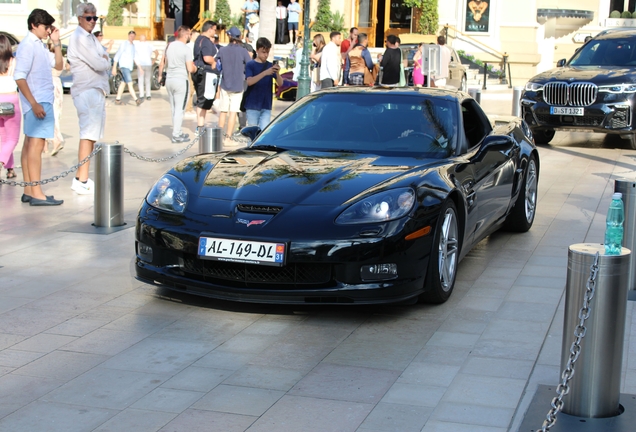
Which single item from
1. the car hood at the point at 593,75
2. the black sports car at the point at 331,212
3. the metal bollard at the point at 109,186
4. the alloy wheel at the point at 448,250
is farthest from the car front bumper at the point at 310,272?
the car hood at the point at 593,75

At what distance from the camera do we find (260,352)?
530 cm

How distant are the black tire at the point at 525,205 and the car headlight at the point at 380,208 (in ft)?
9.59

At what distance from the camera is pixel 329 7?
37.9m

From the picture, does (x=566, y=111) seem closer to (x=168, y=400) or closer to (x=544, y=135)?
(x=544, y=135)

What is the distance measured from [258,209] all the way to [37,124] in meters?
4.49

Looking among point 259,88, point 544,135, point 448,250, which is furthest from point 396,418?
point 544,135

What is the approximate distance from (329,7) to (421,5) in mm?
3682

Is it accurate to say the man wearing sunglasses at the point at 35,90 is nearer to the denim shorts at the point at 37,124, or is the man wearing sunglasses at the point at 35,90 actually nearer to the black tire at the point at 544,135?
the denim shorts at the point at 37,124

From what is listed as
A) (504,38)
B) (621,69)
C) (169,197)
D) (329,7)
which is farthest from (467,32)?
(169,197)

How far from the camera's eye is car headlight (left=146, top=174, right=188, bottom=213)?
6.16 meters

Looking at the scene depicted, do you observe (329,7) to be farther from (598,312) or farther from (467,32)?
(598,312)

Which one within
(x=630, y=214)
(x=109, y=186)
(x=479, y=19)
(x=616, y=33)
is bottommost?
(x=109, y=186)

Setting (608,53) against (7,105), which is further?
(608,53)

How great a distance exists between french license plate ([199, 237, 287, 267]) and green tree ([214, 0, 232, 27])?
33433mm
